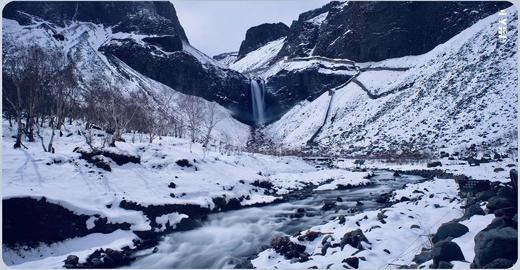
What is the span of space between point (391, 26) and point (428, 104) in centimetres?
5336

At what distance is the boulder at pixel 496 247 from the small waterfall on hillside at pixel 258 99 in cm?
10858

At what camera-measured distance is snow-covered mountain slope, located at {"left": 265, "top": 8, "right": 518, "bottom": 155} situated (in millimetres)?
55766

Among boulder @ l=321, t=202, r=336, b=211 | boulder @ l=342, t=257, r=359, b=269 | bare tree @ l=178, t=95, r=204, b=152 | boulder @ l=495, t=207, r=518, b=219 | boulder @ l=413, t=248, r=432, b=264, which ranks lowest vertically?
boulder @ l=321, t=202, r=336, b=211

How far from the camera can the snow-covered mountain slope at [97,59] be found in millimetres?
92750

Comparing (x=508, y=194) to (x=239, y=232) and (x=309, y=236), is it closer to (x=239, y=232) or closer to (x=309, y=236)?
(x=309, y=236)

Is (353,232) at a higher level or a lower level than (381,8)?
lower

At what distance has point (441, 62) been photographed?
85.2 meters

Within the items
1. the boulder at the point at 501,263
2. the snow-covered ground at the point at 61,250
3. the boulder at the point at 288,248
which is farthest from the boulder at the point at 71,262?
the boulder at the point at 501,263

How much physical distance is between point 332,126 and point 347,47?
45211 mm

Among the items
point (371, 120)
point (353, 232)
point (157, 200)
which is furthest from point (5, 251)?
point (371, 120)

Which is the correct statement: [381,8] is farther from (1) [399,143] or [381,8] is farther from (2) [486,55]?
(1) [399,143]

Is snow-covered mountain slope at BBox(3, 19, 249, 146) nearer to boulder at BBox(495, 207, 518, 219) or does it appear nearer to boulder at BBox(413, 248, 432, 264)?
boulder at BBox(495, 207, 518, 219)

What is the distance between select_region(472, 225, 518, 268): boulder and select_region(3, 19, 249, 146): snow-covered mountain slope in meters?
80.3

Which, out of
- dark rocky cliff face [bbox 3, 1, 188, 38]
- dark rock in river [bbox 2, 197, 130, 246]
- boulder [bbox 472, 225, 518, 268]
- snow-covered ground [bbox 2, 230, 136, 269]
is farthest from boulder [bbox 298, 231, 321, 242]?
dark rocky cliff face [bbox 3, 1, 188, 38]
